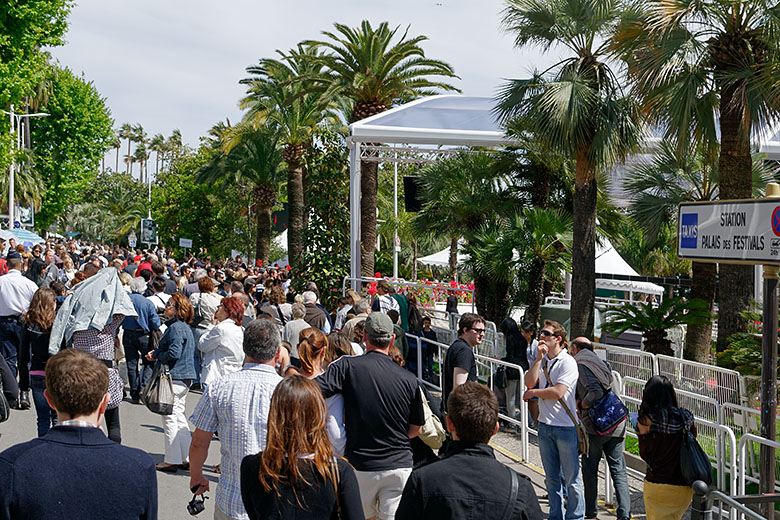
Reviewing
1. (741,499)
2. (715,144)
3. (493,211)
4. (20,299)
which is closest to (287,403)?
(741,499)

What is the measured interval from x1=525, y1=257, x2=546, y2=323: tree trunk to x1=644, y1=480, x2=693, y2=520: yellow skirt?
41.9 ft

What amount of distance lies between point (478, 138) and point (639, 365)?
28.9ft

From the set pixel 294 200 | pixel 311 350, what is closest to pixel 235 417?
pixel 311 350

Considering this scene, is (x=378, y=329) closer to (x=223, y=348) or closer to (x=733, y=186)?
(x=223, y=348)

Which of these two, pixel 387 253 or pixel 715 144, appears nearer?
pixel 715 144

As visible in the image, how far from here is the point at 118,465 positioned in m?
2.88

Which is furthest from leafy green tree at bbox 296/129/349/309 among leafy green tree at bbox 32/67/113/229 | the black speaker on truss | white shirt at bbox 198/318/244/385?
leafy green tree at bbox 32/67/113/229

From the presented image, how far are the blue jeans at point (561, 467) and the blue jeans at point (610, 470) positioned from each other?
42 cm

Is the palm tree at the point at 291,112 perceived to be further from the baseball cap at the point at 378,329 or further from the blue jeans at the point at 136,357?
the baseball cap at the point at 378,329

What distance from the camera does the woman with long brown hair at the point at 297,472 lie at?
324 cm

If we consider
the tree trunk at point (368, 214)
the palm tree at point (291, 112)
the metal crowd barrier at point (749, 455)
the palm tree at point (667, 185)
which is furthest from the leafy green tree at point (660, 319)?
the palm tree at point (291, 112)

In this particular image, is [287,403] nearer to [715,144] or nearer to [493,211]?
[715,144]

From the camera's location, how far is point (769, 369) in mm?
5000

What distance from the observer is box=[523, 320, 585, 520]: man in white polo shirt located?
6.48 metres
